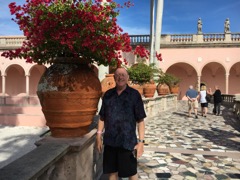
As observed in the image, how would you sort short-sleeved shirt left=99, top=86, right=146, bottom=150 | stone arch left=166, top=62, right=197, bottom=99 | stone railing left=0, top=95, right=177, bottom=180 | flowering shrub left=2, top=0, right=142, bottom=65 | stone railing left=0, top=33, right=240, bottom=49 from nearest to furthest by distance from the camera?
stone railing left=0, top=95, right=177, bottom=180, flowering shrub left=2, top=0, right=142, bottom=65, short-sleeved shirt left=99, top=86, right=146, bottom=150, stone railing left=0, top=33, right=240, bottom=49, stone arch left=166, top=62, right=197, bottom=99

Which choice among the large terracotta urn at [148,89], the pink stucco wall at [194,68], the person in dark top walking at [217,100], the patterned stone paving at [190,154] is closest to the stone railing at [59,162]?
the patterned stone paving at [190,154]

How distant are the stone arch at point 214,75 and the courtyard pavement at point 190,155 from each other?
20.5 meters

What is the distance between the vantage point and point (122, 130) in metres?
2.86

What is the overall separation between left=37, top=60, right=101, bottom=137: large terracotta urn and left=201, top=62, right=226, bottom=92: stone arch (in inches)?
1055

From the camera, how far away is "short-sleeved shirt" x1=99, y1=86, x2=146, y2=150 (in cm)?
285

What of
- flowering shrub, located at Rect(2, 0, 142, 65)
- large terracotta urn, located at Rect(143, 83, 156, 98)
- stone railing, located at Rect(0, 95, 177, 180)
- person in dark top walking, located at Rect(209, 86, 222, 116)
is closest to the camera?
stone railing, located at Rect(0, 95, 177, 180)

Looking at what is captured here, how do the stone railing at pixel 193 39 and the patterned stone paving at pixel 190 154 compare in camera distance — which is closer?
the patterned stone paving at pixel 190 154

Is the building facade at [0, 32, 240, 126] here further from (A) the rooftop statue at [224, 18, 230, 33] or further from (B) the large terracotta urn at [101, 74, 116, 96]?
(B) the large terracotta urn at [101, 74, 116, 96]

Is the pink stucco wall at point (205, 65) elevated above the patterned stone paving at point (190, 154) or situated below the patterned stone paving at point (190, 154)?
above

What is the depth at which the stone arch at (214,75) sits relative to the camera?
28.1m

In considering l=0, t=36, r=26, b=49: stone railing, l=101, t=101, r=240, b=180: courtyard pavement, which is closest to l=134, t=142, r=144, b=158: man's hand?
l=101, t=101, r=240, b=180: courtyard pavement

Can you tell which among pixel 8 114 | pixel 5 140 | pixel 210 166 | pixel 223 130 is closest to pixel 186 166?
pixel 210 166

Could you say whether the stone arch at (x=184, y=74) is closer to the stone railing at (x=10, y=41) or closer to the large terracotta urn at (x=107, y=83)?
the stone railing at (x=10, y=41)

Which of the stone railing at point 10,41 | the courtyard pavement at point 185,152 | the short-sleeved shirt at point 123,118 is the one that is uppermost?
the stone railing at point 10,41
